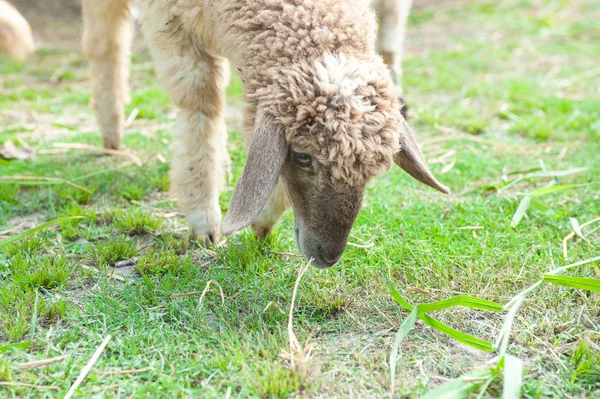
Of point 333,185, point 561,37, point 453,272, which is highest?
point 561,37

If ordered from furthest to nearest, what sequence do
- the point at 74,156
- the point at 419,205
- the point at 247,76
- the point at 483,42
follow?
the point at 483,42 < the point at 74,156 < the point at 419,205 < the point at 247,76

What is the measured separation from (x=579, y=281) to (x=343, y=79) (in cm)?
142

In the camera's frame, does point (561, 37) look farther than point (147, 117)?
Yes

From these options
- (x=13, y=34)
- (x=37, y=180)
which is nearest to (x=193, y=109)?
(x=37, y=180)

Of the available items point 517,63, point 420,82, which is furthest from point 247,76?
point 517,63

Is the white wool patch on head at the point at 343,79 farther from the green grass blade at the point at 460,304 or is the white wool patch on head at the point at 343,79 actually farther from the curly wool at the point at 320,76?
the green grass blade at the point at 460,304

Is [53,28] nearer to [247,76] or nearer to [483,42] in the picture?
[483,42]

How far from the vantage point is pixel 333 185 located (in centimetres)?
267

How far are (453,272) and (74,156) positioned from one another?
352cm

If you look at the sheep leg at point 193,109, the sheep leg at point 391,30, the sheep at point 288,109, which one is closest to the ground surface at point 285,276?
the sheep leg at point 193,109

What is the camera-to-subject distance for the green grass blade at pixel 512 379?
211 centimetres

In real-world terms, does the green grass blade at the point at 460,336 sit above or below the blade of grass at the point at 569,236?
below

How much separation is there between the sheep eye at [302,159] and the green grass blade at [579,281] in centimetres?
122

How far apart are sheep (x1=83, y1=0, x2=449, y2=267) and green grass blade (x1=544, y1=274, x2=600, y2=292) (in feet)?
2.57
